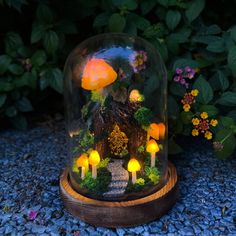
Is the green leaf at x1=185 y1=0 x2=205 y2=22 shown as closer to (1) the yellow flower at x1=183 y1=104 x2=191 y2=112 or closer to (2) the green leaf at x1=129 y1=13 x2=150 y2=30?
(2) the green leaf at x1=129 y1=13 x2=150 y2=30

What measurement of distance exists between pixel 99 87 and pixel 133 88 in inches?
6.5

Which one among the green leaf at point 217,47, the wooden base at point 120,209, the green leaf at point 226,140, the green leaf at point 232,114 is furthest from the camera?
the green leaf at point 217,47

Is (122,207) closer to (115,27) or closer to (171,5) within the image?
(115,27)

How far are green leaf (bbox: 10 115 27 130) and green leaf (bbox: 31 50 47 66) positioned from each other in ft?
1.19

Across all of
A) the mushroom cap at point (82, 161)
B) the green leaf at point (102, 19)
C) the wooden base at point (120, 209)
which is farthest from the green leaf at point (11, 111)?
the wooden base at point (120, 209)

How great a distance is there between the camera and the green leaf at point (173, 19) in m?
2.60

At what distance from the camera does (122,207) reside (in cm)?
191

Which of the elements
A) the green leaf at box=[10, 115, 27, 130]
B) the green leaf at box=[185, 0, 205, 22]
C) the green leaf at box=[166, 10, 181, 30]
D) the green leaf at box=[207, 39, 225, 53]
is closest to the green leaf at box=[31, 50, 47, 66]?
the green leaf at box=[10, 115, 27, 130]

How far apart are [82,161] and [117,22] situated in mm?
854

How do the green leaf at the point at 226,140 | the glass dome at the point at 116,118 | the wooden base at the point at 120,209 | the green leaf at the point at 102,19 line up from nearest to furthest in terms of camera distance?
the wooden base at the point at 120,209
the glass dome at the point at 116,118
the green leaf at the point at 226,140
the green leaf at the point at 102,19

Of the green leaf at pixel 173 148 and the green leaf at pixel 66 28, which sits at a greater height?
the green leaf at pixel 66 28

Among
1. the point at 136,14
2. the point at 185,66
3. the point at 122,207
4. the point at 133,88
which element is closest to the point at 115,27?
the point at 136,14

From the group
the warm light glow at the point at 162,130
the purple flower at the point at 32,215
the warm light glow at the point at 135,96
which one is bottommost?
the purple flower at the point at 32,215

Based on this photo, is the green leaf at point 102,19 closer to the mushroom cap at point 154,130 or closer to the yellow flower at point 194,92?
the yellow flower at point 194,92
